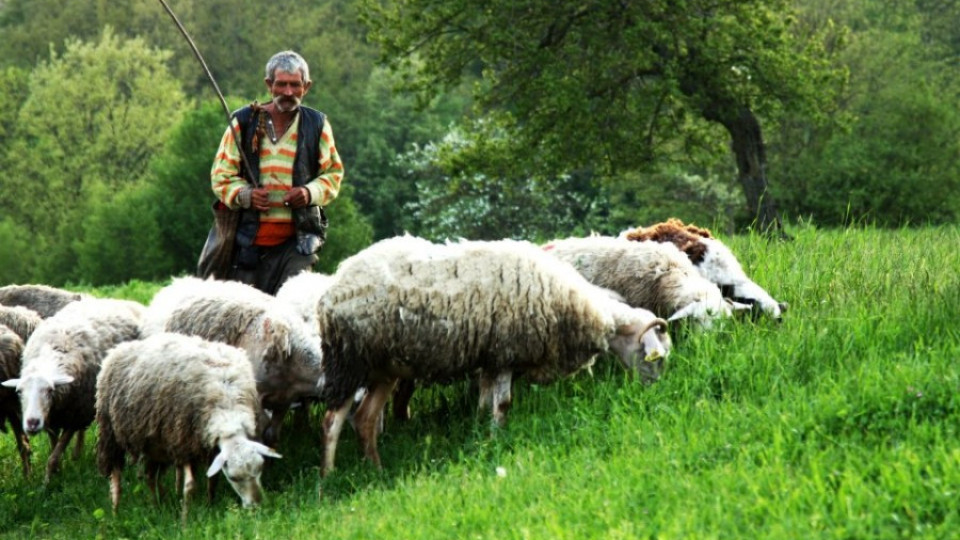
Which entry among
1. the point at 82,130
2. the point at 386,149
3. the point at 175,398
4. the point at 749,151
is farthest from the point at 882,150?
the point at 82,130

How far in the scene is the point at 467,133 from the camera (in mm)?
26172

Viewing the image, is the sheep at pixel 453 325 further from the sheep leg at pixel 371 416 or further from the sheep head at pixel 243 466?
the sheep head at pixel 243 466

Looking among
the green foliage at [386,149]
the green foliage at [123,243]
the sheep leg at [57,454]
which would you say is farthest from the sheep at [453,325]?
the green foliage at [386,149]

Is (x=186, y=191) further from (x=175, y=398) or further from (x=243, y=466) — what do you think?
(x=243, y=466)

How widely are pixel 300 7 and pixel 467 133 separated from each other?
134 ft

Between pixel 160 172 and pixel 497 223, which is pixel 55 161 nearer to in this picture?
pixel 160 172

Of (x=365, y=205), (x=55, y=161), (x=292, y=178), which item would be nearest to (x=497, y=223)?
(x=365, y=205)

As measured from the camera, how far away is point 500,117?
24.1m

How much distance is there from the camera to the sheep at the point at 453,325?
7.25 meters

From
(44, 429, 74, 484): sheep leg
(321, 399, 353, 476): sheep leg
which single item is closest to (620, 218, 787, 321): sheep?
(321, 399, 353, 476): sheep leg

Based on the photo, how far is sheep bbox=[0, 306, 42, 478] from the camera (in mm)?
9023

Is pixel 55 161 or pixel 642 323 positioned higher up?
pixel 642 323

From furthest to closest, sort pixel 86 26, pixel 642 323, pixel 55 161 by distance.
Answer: pixel 86 26, pixel 55 161, pixel 642 323

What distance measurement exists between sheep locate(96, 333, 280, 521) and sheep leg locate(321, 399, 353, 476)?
1.50ft
